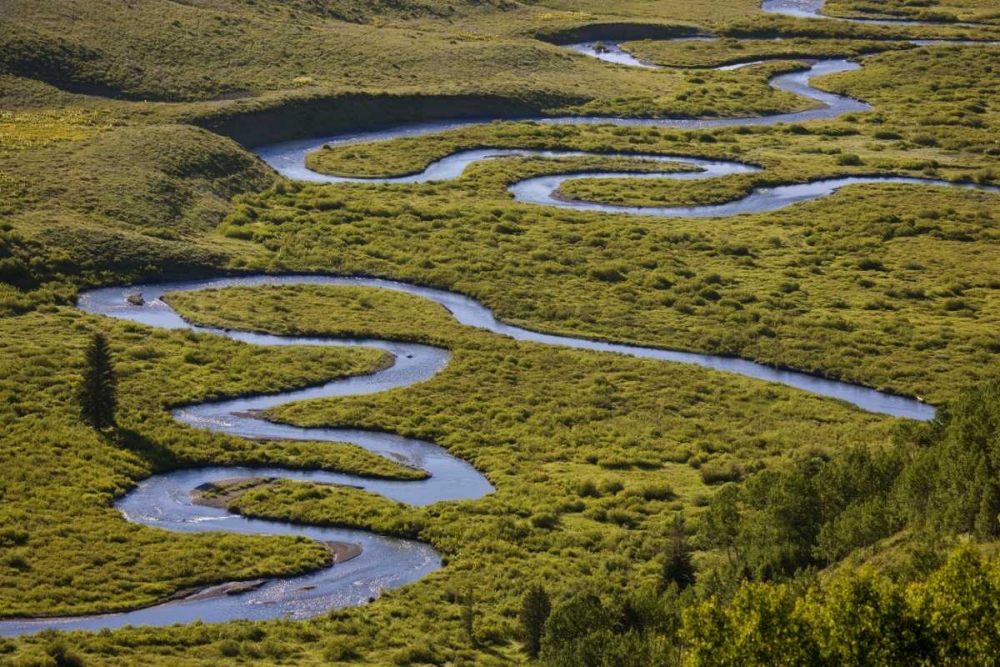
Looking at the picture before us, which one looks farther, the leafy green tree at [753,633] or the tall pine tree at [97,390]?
the tall pine tree at [97,390]

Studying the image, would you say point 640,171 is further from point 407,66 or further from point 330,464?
point 330,464

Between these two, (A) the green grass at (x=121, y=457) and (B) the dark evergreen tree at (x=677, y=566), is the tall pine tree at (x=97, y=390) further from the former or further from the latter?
(B) the dark evergreen tree at (x=677, y=566)

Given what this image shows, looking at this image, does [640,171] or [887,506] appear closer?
[887,506]

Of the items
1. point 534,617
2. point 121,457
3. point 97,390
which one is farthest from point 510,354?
point 534,617

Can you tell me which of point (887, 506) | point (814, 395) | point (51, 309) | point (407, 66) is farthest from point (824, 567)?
point (407, 66)

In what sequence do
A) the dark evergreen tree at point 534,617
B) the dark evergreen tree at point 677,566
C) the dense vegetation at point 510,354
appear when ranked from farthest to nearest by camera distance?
the dark evergreen tree at point 677,566, the dark evergreen tree at point 534,617, the dense vegetation at point 510,354

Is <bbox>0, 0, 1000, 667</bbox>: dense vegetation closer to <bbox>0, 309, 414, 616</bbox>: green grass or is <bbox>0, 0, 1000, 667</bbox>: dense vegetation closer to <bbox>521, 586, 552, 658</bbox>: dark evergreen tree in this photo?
<bbox>521, 586, 552, 658</bbox>: dark evergreen tree

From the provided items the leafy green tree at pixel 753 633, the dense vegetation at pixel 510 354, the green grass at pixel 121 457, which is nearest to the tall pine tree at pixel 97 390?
the green grass at pixel 121 457
